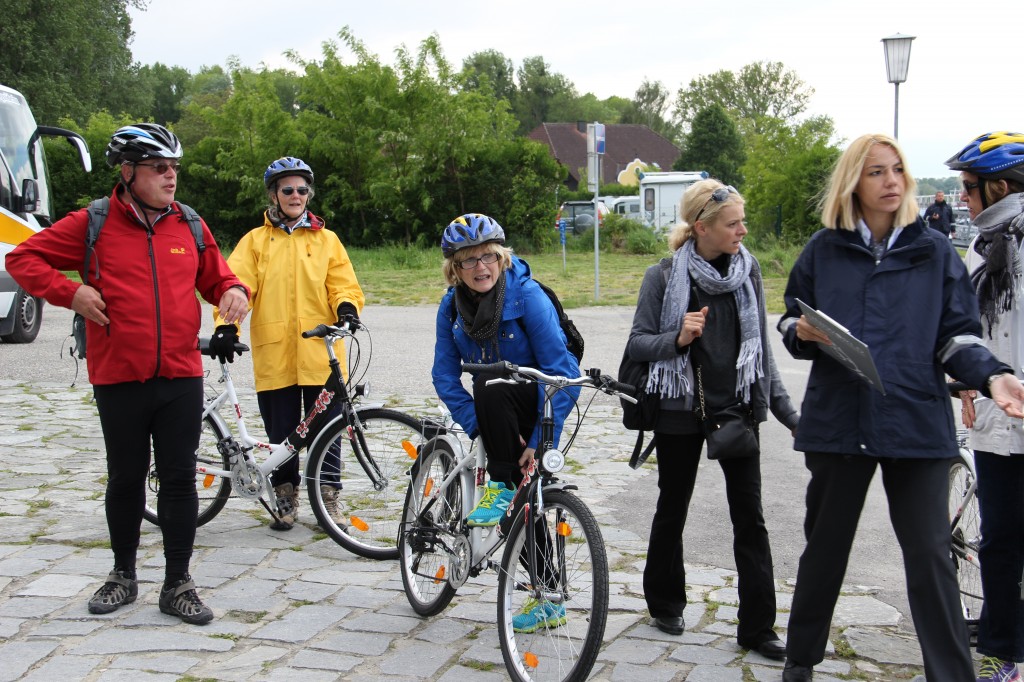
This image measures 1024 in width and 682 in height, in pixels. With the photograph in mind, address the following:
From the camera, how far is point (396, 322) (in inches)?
639

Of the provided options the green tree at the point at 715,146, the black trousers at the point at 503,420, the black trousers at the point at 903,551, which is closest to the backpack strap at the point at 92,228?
the black trousers at the point at 503,420

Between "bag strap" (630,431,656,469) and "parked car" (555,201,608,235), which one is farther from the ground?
"parked car" (555,201,608,235)

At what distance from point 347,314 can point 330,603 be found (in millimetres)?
1690

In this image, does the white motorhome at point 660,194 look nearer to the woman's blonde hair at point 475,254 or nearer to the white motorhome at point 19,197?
the white motorhome at point 19,197

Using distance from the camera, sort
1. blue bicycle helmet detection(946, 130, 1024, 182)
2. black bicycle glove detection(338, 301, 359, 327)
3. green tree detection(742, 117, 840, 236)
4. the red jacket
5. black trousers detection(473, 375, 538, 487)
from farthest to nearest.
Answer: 1. green tree detection(742, 117, 840, 236)
2. black bicycle glove detection(338, 301, 359, 327)
3. the red jacket
4. black trousers detection(473, 375, 538, 487)
5. blue bicycle helmet detection(946, 130, 1024, 182)

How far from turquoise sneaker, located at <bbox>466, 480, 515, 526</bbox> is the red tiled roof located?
6359 cm

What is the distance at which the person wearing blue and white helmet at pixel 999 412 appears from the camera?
12.6 feet

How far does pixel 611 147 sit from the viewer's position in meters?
75.9

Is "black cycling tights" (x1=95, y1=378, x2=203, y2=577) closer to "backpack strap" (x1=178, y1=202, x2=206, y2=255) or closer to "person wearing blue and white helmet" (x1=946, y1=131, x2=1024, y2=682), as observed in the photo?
"backpack strap" (x1=178, y1=202, x2=206, y2=255)

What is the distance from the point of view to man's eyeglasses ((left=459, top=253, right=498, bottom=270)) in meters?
4.37

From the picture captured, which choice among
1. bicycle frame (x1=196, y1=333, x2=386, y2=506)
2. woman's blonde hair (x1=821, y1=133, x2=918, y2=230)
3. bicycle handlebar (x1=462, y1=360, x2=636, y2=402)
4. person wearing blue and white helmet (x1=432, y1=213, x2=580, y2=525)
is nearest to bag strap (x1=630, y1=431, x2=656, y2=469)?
person wearing blue and white helmet (x1=432, y1=213, x2=580, y2=525)

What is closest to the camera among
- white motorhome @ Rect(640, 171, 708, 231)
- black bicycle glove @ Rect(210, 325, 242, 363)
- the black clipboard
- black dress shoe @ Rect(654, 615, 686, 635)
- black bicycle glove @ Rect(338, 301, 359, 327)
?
the black clipboard

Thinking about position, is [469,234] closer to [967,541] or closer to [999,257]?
[999,257]

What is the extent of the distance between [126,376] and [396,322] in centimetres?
1164
